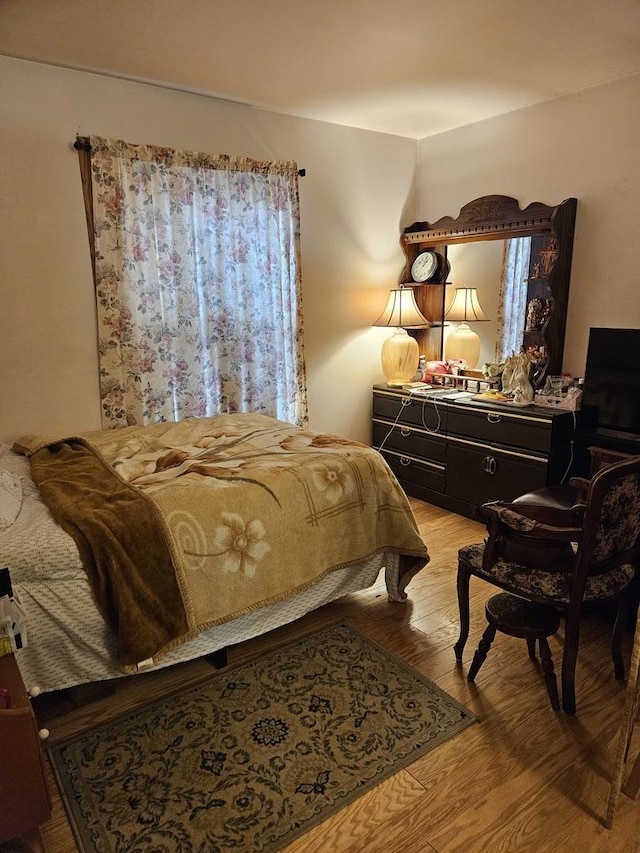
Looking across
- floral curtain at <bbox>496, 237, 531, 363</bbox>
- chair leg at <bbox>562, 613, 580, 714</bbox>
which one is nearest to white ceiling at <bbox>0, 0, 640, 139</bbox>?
floral curtain at <bbox>496, 237, 531, 363</bbox>

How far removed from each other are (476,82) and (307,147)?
3.85 ft

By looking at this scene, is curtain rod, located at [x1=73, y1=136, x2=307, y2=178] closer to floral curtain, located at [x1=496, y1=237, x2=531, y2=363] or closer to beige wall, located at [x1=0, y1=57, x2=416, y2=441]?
beige wall, located at [x1=0, y1=57, x2=416, y2=441]

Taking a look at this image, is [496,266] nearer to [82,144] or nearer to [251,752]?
[82,144]

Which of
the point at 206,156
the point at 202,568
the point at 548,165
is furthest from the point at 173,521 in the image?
the point at 548,165

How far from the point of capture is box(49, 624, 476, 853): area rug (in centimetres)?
157

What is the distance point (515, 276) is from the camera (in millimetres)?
3658

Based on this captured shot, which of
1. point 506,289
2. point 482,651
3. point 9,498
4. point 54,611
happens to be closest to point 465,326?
point 506,289

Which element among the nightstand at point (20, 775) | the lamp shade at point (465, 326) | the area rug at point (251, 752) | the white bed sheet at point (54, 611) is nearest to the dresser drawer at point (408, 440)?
the lamp shade at point (465, 326)

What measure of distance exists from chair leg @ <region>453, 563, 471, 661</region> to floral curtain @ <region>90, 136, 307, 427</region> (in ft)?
6.55

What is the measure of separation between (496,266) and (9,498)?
3247 millimetres

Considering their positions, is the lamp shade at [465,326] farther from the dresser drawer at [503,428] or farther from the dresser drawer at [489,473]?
the dresser drawer at [489,473]

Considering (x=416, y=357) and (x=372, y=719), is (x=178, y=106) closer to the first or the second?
(x=416, y=357)

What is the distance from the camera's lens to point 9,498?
2088 mm

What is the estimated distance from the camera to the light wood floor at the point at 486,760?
1526mm
